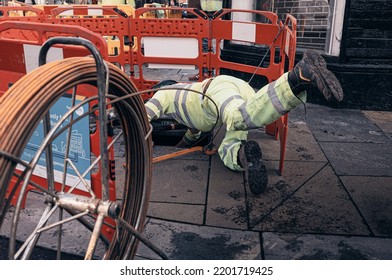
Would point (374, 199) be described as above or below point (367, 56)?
below

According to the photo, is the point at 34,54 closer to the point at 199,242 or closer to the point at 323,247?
the point at 199,242

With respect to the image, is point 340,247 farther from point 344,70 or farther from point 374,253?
point 344,70

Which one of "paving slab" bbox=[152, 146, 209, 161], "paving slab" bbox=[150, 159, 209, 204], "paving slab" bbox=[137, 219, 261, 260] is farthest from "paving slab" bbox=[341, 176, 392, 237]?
"paving slab" bbox=[152, 146, 209, 161]

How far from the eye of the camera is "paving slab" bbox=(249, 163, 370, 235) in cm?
361

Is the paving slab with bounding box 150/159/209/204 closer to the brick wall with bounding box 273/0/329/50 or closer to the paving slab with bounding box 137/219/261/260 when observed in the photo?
the paving slab with bounding box 137/219/261/260

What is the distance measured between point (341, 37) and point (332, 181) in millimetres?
3523

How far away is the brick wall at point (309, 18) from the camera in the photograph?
7547 millimetres

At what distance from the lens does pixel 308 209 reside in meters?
3.91

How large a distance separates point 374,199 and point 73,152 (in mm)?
2863

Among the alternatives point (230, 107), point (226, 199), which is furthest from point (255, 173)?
point (230, 107)

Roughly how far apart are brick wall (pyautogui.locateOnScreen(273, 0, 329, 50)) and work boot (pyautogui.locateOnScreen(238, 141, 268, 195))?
418cm

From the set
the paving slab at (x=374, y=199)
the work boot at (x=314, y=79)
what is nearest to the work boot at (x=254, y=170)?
the work boot at (x=314, y=79)

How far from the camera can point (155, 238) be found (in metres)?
3.44

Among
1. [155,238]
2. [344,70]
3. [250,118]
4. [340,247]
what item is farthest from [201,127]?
[344,70]
